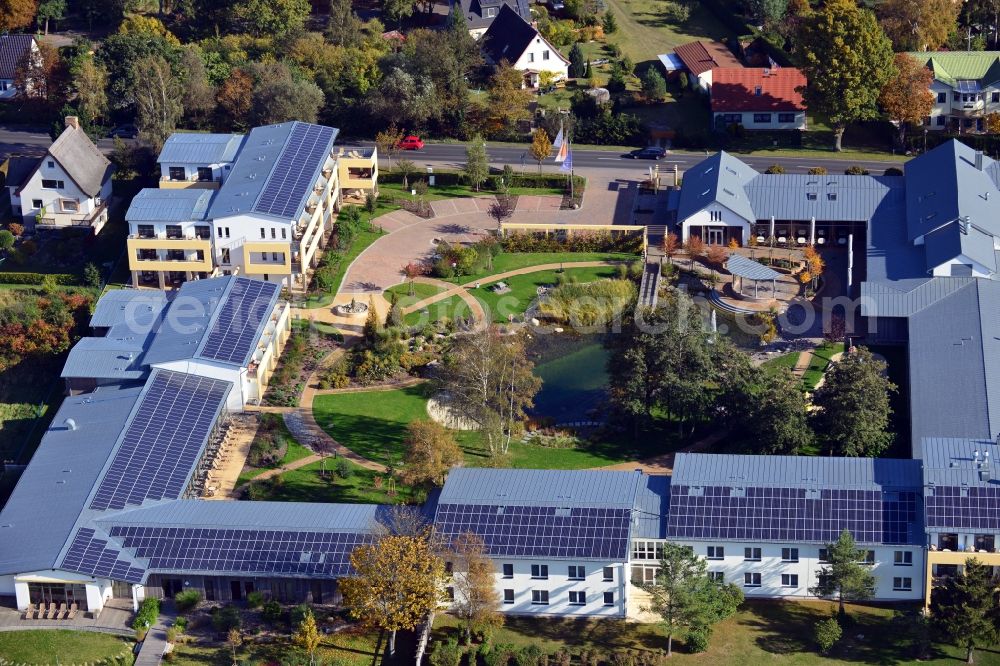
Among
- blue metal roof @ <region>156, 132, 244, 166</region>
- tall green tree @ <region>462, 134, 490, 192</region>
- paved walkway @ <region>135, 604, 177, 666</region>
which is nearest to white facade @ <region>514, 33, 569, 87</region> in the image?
tall green tree @ <region>462, 134, 490, 192</region>

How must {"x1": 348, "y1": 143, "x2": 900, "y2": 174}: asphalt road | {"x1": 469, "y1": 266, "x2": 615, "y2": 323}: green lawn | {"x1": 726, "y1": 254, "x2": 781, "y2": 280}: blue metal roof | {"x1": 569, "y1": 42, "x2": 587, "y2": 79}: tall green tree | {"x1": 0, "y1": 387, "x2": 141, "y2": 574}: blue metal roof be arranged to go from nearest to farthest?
1. {"x1": 0, "y1": 387, "x2": 141, "y2": 574}: blue metal roof
2. {"x1": 469, "y1": 266, "x2": 615, "y2": 323}: green lawn
3. {"x1": 726, "y1": 254, "x2": 781, "y2": 280}: blue metal roof
4. {"x1": 348, "y1": 143, "x2": 900, "y2": 174}: asphalt road
5. {"x1": 569, "y1": 42, "x2": 587, "y2": 79}: tall green tree

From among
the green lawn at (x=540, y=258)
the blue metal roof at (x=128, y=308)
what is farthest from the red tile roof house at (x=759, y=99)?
the blue metal roof at (x=128, y=308)

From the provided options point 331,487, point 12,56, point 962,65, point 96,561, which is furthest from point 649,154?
point 96,561

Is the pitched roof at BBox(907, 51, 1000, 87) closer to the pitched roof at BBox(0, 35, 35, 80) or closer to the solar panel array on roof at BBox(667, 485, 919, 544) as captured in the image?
the solar panel array on roof at BBox(667, 485, 919, 544)

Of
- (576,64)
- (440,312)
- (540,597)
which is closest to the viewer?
(540,597)

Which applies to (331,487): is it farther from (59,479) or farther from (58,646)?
(58,646)
